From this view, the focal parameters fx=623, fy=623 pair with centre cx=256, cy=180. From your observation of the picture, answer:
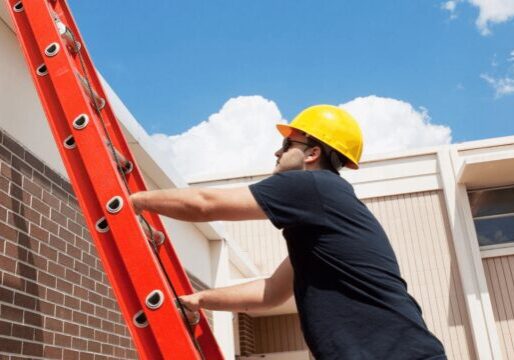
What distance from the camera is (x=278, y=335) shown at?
610 inches

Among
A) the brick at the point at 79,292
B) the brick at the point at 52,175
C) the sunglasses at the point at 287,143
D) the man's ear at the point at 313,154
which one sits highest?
the brick at the point at 52,175

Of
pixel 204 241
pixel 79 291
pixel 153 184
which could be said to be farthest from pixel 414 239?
pixel 79 291

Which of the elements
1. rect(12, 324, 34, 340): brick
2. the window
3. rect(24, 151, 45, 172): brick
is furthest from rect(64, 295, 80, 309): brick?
the window

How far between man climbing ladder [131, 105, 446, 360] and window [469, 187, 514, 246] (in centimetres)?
1352

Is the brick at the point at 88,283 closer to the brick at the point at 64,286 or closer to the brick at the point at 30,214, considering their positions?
the brick at the point at 64,286

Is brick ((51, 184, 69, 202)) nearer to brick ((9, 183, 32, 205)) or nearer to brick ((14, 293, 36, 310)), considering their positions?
brick ((9, 183, 32, 205))

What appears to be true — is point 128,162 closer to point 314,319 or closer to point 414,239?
point 314,319

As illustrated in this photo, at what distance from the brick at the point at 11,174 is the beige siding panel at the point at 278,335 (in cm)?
1234

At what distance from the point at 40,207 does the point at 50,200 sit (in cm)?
16

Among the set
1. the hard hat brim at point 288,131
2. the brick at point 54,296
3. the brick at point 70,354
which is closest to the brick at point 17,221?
the brick at point 54,296

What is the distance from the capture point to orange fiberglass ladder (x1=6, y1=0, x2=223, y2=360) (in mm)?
2533

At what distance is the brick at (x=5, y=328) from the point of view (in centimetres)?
335

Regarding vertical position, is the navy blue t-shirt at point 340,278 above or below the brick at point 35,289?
below

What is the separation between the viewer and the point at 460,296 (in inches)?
587
